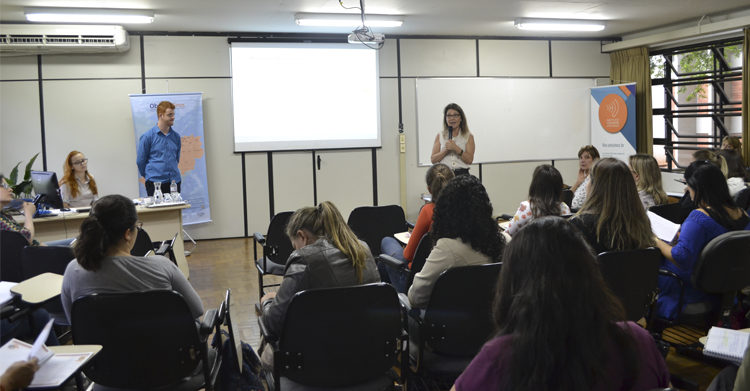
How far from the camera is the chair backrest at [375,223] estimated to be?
12.7 feet

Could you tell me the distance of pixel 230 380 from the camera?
2277 millimetres

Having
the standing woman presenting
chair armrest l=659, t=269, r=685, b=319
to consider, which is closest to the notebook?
chair armrest l=659, t=269, r=685, b=319

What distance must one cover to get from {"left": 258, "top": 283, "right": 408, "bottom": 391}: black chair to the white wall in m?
5.30

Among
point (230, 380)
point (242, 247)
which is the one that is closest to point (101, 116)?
point (242, 247)

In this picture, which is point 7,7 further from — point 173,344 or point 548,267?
point 548,267

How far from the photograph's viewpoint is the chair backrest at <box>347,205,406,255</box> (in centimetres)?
388

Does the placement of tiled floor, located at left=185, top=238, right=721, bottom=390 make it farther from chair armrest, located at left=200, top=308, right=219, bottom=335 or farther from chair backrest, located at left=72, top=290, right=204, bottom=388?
chair backrest, located at left=72, top=290, right=204, bottom=388

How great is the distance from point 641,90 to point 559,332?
7699 millimetres

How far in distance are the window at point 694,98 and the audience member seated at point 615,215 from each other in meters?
5.13

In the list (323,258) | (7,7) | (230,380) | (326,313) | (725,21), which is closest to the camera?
(326,313)

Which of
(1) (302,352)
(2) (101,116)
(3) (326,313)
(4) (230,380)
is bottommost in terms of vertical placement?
(4) (230,380)

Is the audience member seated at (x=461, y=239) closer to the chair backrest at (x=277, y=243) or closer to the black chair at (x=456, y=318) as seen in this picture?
the black chair at (x=456, y=318)

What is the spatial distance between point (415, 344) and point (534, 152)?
6.33 meters

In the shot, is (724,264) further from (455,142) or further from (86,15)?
(86,15)
